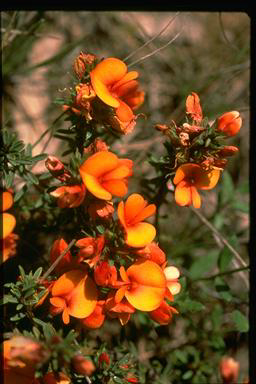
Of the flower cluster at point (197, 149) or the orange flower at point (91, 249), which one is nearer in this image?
the orange flower at point (91, 249)

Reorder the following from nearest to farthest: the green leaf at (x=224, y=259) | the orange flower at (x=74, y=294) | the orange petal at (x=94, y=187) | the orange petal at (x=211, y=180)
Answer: the orange petal at (x=94, y=187) < the orange flower at (x=74, y=294) < the orange petal at (x=211, y=180) < the green leaf at (x=224, y=259)

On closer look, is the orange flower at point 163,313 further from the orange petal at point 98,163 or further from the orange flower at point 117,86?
the orange flower at point 117,86

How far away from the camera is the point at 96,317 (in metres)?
1.61

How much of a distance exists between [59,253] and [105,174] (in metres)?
0.30

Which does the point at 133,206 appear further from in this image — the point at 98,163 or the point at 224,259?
the point at 224,259

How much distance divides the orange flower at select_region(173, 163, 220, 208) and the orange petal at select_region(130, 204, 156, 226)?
0.42ft

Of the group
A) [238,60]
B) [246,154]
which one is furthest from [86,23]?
[246,154]

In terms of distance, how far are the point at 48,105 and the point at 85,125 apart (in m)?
1.40

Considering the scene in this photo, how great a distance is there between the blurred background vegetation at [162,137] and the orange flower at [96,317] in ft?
1.40

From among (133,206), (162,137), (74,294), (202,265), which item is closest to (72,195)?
(133,206)

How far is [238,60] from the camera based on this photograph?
2891mm

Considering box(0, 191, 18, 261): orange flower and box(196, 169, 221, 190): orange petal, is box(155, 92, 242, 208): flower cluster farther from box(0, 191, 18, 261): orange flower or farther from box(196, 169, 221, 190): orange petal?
box(0, 191, 18, 261): orange flower

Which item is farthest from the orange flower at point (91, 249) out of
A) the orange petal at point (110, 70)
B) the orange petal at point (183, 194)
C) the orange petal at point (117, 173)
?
the orange petal at point (110, 70)

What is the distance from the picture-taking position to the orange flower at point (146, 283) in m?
1.60
